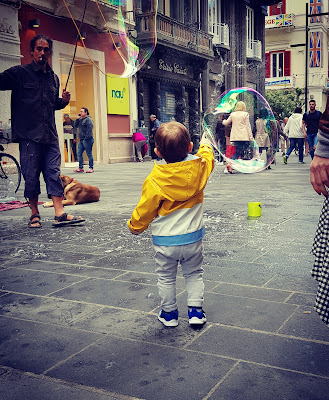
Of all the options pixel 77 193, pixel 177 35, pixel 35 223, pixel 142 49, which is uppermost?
pixel 177 35

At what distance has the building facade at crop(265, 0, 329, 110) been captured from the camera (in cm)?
4262

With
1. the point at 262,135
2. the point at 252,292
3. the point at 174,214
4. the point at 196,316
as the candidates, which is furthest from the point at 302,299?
the point at 262,135

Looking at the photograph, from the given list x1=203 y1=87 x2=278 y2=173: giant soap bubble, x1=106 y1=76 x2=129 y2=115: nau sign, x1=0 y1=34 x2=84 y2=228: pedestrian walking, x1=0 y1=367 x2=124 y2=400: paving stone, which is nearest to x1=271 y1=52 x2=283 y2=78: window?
x1=106 y1=76 x2=129 y2=115: nau sign

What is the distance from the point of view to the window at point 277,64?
43.2 metres

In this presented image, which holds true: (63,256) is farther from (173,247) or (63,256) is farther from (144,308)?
(173,247)

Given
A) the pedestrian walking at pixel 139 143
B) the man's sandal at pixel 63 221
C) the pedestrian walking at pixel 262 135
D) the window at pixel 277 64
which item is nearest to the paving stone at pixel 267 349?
Result: the man's sandal at pixel 63 221

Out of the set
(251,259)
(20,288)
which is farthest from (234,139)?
(20,288)

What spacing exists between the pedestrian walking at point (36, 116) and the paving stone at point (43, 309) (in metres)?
2.50

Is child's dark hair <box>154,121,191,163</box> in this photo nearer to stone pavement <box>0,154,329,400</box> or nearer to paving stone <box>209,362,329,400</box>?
stone pavement <box>0,154,329,400</box>

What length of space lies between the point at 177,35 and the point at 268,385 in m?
20.6

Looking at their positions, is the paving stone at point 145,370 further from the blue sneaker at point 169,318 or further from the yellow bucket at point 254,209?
A: the yellow bucket at point 254,209

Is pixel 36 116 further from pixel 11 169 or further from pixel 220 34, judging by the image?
pixel 220 34

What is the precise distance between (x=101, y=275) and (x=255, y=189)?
18.6 ft

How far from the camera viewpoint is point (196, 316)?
263 cm
